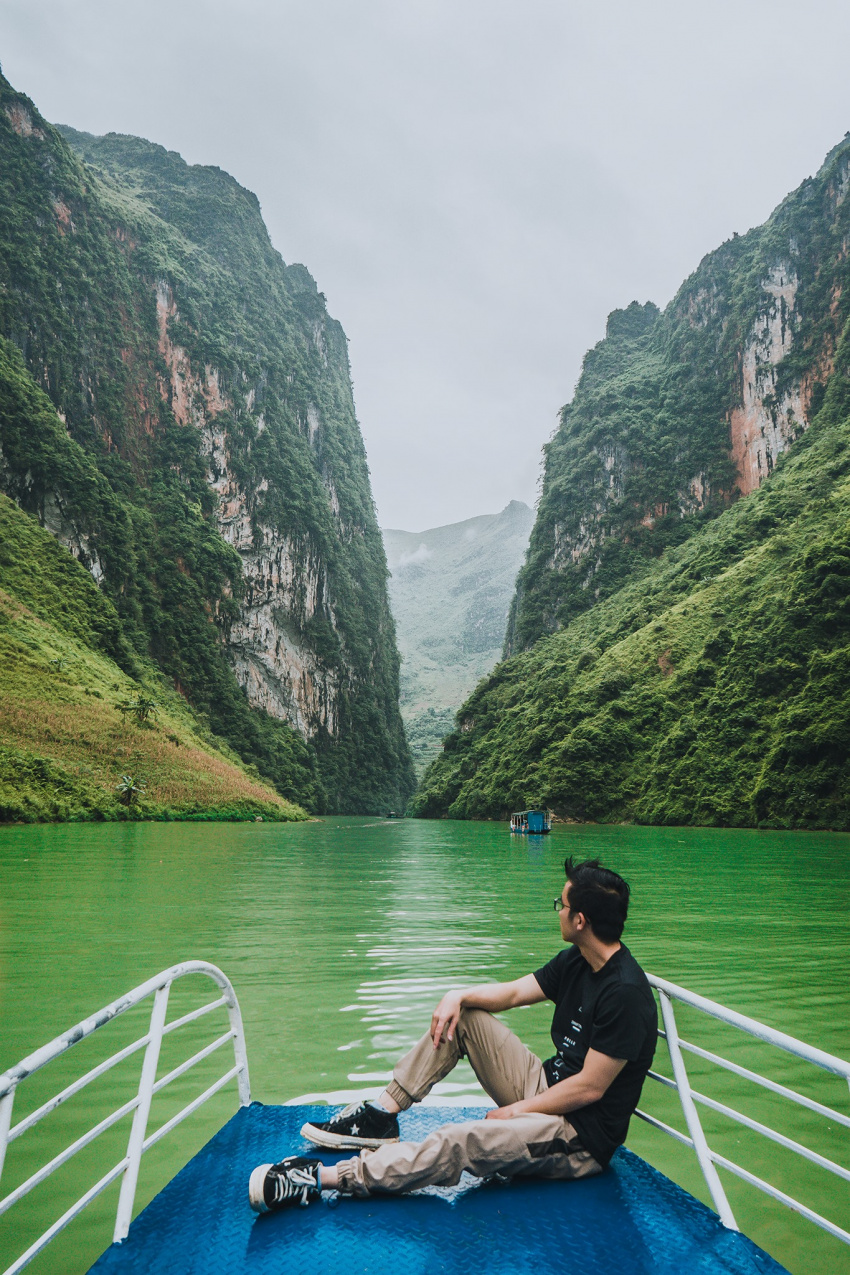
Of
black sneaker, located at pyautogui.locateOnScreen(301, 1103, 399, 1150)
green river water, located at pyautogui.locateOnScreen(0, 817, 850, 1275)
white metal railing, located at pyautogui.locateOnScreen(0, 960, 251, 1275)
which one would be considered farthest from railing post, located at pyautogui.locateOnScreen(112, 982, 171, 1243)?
black sneaker, located at pyautogui.locateOnScreen(301, 1103, 399, 1150)

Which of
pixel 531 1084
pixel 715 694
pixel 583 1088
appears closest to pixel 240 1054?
pixel 531 1084

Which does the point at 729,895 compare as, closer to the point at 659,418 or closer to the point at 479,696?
→ the point at 479,696

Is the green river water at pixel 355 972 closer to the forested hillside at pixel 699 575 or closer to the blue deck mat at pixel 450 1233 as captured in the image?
the blue deck mat at pixel 450 1233

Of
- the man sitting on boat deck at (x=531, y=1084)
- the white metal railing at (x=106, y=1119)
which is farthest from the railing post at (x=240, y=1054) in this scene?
the man sitting on boat deck at (x=531, y=1084)

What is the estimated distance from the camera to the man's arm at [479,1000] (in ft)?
9.39

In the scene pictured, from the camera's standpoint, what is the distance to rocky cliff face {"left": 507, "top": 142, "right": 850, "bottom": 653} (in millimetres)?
71562

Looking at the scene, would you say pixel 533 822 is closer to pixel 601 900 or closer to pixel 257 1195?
pixel 601 900

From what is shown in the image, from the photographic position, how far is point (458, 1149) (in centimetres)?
249

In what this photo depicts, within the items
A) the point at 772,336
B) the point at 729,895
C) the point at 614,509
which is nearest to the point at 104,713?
the point at 729,895

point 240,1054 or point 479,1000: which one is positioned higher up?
point 479,1000

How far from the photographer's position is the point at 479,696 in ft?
237

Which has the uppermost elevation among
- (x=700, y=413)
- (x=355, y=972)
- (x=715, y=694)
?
(x=700, y=413)

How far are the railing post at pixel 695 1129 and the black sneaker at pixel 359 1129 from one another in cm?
105

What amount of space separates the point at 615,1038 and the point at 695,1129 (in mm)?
420
